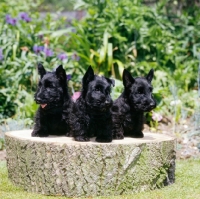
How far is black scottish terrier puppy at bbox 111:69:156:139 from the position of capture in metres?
4.91

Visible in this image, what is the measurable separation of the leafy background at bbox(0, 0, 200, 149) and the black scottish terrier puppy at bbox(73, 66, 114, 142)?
3248 mm

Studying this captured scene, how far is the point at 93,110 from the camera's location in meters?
4.72

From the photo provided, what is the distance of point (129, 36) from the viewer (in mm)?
9195

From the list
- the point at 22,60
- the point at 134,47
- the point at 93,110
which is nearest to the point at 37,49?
the point at 22,60

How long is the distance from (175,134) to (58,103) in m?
3.25

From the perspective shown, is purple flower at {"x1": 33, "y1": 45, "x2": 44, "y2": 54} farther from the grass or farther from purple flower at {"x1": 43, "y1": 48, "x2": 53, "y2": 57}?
the grass

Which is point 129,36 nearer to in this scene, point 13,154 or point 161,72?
point 161,72

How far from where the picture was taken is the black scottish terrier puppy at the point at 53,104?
15.9 ft

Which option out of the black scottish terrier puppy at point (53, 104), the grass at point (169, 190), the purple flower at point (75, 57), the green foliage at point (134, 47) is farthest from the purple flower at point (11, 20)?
the black scottish terrier puppy at point (53, 104)

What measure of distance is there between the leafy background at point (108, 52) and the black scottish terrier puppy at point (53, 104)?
2994mm

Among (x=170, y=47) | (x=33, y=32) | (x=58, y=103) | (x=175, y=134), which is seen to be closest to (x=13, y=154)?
(x=58, y=103)

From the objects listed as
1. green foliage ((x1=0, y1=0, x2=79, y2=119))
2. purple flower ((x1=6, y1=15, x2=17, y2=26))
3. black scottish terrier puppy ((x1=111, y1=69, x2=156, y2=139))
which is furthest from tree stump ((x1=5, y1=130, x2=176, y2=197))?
purple flower ((x1=6, y1=15, x2=17, y2=26))

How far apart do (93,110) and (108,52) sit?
413cm

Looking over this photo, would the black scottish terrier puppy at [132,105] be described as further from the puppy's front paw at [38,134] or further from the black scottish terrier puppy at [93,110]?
the puppy's front paw at [38,134]
